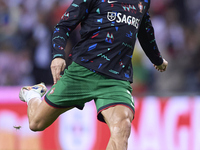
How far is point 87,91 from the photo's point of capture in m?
4.34

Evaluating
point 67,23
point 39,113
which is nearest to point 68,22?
point 67,23

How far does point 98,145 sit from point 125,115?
3.47 meters

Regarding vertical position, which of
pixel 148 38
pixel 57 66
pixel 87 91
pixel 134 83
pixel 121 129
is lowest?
pixel 121 129

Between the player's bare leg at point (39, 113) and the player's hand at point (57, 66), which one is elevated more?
the player's hand at point (57, 66)

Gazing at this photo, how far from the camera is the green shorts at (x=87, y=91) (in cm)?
422

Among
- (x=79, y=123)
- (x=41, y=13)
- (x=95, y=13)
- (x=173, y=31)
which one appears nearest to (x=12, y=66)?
(x=41, y=13)

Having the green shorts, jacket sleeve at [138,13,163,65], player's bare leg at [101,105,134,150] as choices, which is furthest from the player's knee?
jacket sleeve at [138,13,163,65]

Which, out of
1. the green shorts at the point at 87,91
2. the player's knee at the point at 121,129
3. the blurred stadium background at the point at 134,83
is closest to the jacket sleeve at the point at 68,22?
the green shorts at the point at 87,91

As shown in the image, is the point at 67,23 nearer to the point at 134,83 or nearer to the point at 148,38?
the point at 148,38

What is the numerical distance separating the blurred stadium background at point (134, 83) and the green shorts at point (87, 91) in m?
3.08

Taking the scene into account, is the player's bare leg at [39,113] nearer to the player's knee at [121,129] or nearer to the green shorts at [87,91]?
the green shorts at [87,91]

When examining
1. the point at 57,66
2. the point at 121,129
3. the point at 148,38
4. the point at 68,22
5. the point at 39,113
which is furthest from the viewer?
the point at 148,38

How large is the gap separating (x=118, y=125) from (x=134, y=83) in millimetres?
5536

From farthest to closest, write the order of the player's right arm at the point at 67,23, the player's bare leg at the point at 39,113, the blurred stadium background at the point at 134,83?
the blurred stadium background at the point at 134,83 → the player's bare leg at the point at 39,113 → the player's right arm at the point at 67,23
